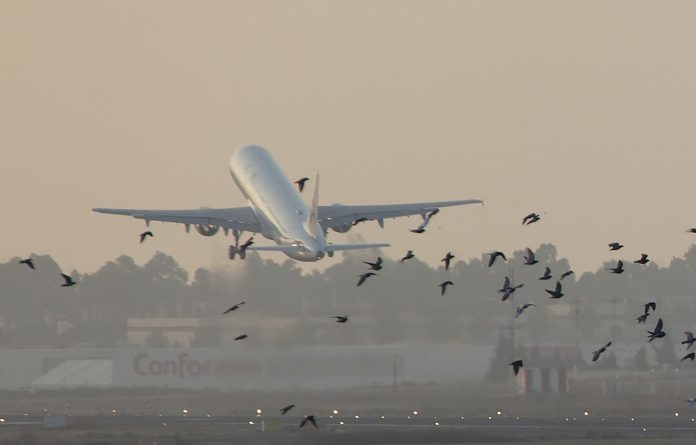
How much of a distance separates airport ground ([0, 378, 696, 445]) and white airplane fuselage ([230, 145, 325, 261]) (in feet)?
31.0

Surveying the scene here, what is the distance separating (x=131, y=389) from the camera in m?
151

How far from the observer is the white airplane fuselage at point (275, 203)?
13288 centimetres

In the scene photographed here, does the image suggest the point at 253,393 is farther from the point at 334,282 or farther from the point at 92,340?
the point at 92,340

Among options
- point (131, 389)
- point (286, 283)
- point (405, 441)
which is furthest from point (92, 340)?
point (405, 441)

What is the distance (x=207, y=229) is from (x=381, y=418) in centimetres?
2681

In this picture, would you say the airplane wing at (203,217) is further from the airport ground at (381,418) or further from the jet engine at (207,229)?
the airport ground at (381,418)

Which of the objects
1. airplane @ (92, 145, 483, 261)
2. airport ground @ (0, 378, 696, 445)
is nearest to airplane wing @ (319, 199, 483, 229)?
airplane @ (92, 145, 483, 261)

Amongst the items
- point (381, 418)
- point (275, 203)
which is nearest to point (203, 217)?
point (275, 203)

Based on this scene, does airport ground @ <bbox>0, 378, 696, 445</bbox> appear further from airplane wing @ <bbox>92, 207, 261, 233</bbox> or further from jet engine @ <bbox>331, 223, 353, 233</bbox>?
jet engine @ <bbox>331, 223, 353, 233</bbox>

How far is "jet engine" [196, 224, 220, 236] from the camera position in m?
146

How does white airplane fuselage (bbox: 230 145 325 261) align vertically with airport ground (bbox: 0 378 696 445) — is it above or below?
above

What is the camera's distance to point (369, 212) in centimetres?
14500

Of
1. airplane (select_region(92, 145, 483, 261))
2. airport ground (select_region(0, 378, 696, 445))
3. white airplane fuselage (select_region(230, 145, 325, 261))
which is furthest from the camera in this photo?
airplane (select_region(92, 145, 483, 261))

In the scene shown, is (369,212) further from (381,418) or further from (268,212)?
(381,418)
